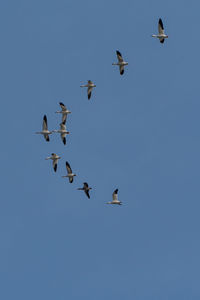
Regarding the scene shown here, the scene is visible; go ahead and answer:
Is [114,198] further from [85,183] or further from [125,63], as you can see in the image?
[125,63]

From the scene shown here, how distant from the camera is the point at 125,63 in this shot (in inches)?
7869

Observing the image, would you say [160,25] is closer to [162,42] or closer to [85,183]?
[162,42]

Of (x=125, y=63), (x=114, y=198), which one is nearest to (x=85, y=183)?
(x=114, y=198)

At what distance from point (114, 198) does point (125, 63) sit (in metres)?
20.7

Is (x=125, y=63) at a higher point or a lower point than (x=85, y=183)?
higher

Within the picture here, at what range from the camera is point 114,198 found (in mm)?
199375

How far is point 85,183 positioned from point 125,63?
63.6 ft

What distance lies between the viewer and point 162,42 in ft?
654

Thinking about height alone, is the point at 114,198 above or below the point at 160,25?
below

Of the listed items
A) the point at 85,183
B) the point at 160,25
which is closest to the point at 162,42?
the point at 160,25

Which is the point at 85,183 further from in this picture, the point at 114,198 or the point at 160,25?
the point at 160,25

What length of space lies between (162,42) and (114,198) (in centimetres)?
2495

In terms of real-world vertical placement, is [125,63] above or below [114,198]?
above

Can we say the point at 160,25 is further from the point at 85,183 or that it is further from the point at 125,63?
the point at 85,183
